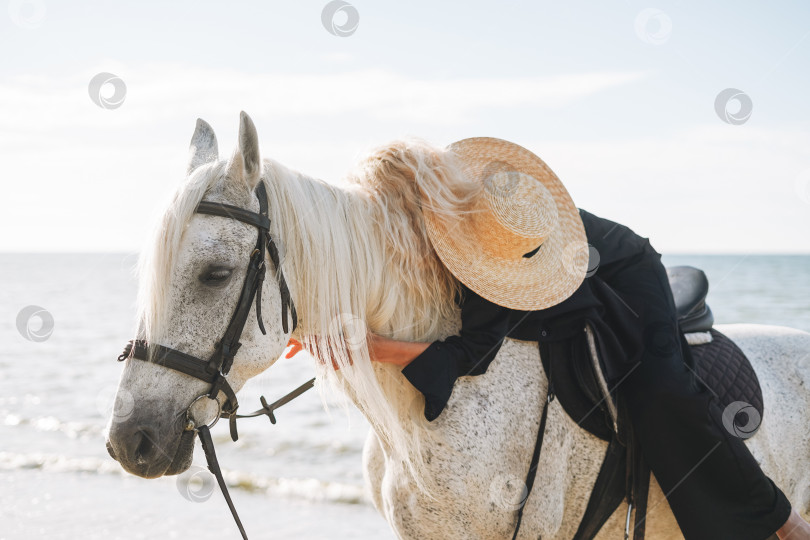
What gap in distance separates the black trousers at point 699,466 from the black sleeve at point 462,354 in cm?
53

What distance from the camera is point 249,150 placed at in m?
1.76

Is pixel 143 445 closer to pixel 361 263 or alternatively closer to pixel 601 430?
pixel 361 263

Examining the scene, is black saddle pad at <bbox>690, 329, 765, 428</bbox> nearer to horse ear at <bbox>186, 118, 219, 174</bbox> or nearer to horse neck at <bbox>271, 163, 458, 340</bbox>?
horse neck at <bbox>271, 163, 458, 340</bbox>

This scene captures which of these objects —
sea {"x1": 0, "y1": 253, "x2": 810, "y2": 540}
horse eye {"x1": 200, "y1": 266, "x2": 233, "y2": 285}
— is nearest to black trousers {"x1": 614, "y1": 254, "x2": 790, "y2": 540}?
sea {"x1": 0, "y1": 253, "x2": 810, "y2": 540}

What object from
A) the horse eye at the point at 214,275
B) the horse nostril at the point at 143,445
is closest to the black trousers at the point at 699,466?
the horse eye at the point at 214,275

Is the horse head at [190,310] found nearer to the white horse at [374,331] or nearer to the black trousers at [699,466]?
the white horse at [374,331]

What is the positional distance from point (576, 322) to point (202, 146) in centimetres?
139

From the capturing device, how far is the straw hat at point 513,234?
6.64 ft

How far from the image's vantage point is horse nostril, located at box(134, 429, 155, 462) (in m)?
1.68

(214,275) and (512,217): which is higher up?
(512,217)

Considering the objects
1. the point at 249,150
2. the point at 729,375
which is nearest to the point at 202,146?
the point at 249,150

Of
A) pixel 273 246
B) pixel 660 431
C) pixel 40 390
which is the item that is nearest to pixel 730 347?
pixel 660 431

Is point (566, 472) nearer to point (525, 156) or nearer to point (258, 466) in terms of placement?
point (525, 156)

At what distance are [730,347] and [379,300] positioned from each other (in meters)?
1.63
